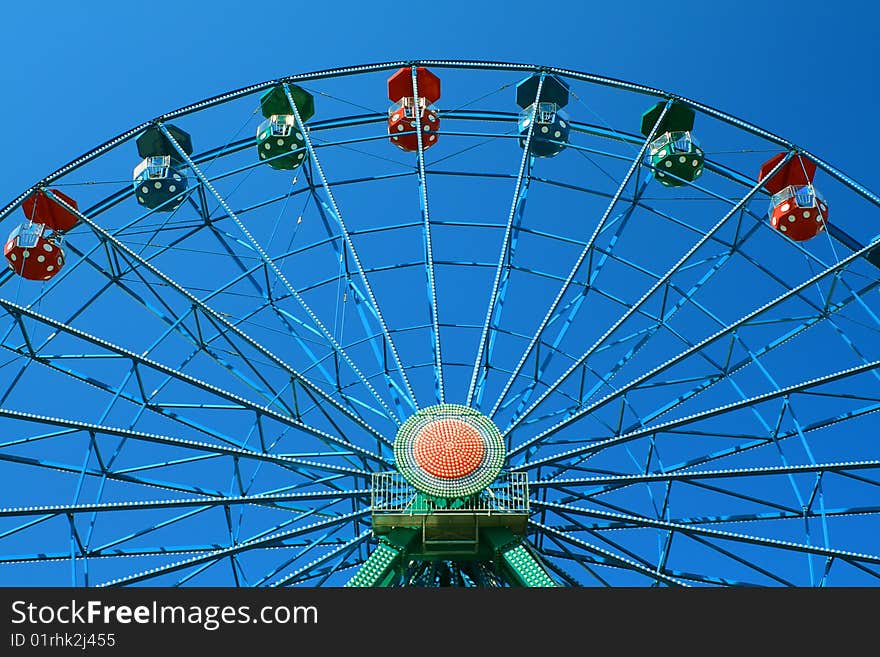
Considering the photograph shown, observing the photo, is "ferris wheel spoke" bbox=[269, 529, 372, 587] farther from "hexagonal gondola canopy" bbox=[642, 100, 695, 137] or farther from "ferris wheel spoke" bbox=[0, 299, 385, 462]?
"hexagonal gondola canopy" bbox=[642, 100, 695, 137]

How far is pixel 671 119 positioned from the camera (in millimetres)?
27969

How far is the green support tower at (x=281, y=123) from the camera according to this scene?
28.2 m

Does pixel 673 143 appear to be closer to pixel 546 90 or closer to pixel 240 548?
pixel 546 90

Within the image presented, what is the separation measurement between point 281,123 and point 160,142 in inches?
101

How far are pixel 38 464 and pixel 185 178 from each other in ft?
25.3

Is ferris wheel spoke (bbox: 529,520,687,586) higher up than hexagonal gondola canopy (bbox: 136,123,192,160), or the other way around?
hexagonal gondola canopy (bbox: 136,123,192,160)

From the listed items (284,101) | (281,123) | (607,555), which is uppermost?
(284,101)

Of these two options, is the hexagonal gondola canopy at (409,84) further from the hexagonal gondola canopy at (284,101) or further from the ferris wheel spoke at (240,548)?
the ferris wheel spoke at (240,548)

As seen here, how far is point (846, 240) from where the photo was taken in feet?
91.8

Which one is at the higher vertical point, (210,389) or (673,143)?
(673,143)

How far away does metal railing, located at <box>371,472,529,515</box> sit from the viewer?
2198 centimetres

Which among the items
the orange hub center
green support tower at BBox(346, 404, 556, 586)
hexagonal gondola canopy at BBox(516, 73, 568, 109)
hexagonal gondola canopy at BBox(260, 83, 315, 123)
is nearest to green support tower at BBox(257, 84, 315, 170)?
hexagonal gondola canopy at BBox(260, 83, 315, 123)

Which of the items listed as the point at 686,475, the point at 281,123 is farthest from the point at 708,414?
the point at 281,123

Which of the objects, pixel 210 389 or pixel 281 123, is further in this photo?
pixel 281 123
